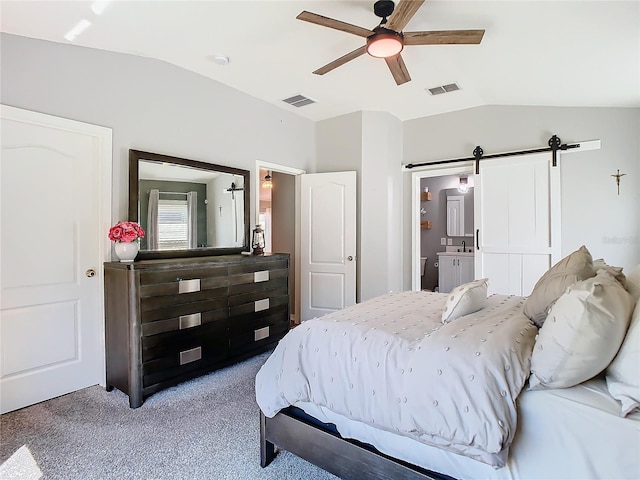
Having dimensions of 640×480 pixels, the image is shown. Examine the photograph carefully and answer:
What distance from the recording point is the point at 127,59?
298 cm

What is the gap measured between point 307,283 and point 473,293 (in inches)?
120

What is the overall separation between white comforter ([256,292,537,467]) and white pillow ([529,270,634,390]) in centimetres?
10

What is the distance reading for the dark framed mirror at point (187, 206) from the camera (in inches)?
120

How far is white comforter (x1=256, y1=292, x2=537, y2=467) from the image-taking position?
1.16 m

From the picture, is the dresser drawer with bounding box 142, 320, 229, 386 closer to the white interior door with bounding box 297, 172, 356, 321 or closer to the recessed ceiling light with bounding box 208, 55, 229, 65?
the white interior door with bounding box 297, 172, 356, 321

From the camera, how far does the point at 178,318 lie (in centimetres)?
275

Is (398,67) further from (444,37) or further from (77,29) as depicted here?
(77,29)

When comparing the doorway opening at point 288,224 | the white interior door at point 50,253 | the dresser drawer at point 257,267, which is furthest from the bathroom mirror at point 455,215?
the white interior door at point 50,253

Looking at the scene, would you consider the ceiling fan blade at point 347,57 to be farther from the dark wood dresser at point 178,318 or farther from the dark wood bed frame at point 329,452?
the dark wood bed frame at point 329,452

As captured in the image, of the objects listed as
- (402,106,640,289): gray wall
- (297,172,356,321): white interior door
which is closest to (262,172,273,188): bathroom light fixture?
(297,172,356,321): white interior door

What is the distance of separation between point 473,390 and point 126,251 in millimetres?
2599

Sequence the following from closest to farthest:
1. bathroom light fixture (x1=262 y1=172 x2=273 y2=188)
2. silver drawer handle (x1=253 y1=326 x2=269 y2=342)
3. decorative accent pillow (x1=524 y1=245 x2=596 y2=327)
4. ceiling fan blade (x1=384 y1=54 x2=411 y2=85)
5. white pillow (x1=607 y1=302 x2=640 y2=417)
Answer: white pillow (x1=607 y1=302 x2=640 y2=417) < decorative accent pillow (x1=524 y1=245 x2=596 y2=327) < ceiling fan blade (x1=384 y1=54 x2=411 y2=85) < silver drawer handle (x1=253 y1=326 x2=269 y2=342) < bathroom light fixture (x1=262 y1=172 x2=273 y2=188)

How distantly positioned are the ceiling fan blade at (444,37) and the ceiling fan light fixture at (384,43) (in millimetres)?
64

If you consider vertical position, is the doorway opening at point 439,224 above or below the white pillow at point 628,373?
above
